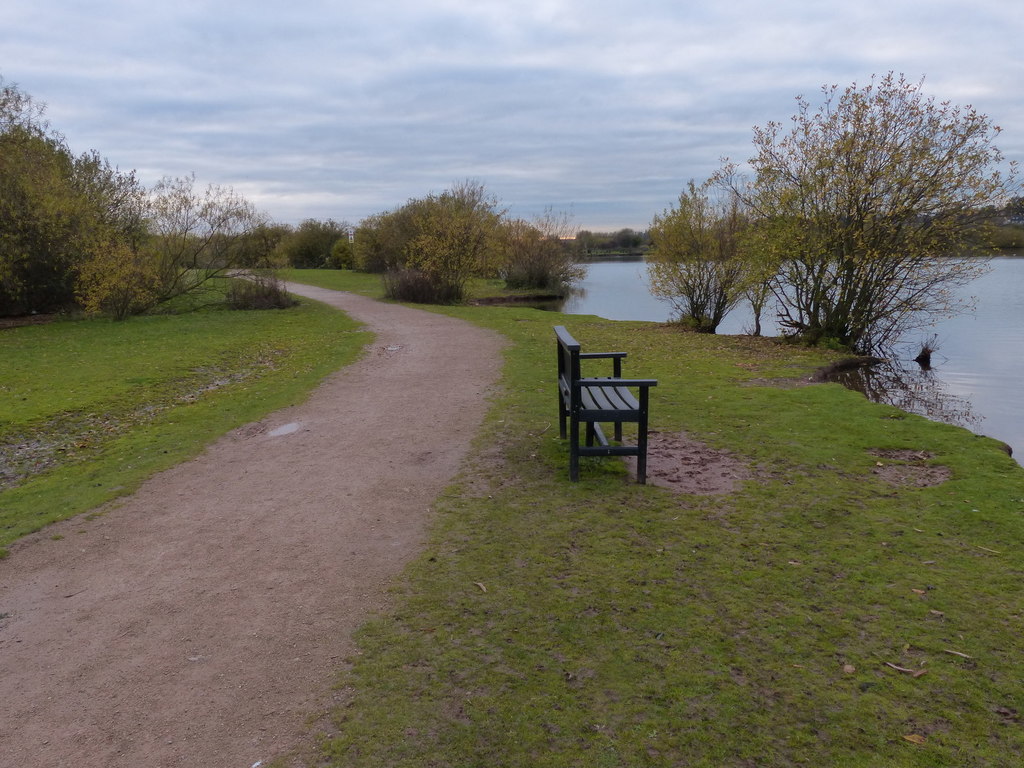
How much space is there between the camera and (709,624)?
4031 mm

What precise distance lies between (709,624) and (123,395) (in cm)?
1074

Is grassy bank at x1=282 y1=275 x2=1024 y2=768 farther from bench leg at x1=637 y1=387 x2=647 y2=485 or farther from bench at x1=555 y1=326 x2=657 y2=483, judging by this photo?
bench at x1=555 y1=326 x2=657 y2=483

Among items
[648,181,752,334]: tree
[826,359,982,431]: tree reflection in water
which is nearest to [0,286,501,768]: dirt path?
[826,359,982,431]: tree reflection in water

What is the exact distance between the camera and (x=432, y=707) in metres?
3.35

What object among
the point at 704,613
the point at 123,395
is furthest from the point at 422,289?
the point at 704,613

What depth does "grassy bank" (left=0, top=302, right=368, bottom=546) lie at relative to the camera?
710cm

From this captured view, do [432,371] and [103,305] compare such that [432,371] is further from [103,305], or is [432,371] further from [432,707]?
[103,305]

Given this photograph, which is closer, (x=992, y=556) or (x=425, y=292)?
(x=992, y=556)

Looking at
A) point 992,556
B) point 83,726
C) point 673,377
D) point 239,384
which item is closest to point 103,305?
point 239,384

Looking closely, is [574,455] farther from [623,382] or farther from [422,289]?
[422,289]

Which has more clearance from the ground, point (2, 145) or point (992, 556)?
point (2, 145)

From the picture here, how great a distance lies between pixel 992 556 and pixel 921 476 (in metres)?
1.95

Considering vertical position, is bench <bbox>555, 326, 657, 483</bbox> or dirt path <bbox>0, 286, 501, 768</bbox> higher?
bench <bbox>555, 326, 657, 483</bbox>

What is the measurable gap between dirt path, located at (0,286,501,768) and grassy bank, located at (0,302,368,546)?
2.25ft
